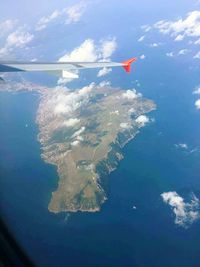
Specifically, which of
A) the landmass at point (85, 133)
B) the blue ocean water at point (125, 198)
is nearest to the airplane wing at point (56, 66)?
the blue ocean water at point (125, 198)

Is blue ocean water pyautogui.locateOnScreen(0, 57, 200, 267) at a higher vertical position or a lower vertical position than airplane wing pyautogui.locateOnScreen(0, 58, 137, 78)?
higher

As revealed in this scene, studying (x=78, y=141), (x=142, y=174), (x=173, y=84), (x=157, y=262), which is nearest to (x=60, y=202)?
(x=142, y=174)

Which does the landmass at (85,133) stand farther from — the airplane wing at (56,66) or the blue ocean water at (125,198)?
the airplane wing at (56,66)

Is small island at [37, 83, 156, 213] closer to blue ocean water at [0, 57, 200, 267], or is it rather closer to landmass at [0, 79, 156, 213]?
landmass at [0, 79, 156, 213]

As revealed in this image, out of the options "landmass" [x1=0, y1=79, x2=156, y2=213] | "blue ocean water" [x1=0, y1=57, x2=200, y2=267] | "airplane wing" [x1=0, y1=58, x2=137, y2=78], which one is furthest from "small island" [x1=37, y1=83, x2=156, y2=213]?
"airplane wing" [x1=0, y1=58, x2=137, y2=78]

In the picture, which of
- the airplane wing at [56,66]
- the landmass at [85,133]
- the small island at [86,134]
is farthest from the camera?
the landmass at [85,133]

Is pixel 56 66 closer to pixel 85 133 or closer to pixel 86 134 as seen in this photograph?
pixel 86 134

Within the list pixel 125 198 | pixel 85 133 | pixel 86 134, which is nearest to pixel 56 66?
pixel 125 198
